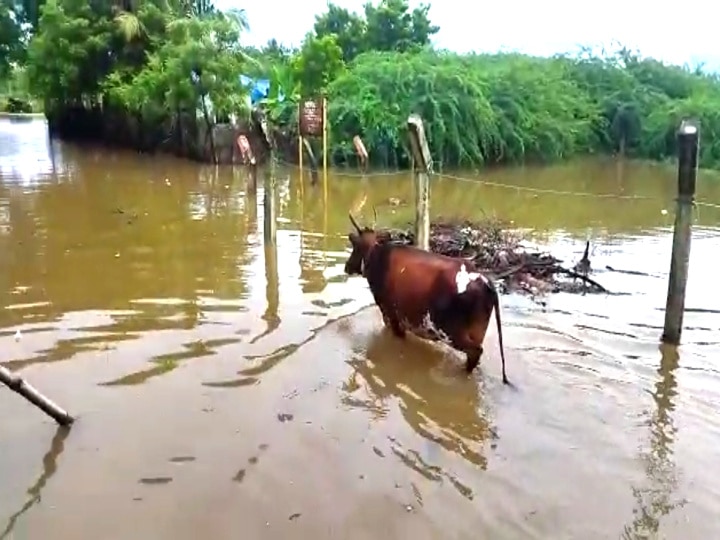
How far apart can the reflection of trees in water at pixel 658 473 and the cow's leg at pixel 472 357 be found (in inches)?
49.4

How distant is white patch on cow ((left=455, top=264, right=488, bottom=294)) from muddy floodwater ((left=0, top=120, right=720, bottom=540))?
0.71m

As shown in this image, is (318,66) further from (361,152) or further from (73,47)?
(73,47)

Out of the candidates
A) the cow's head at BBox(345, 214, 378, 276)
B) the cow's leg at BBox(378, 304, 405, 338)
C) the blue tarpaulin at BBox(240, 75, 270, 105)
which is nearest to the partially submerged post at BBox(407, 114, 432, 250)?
the cow's head at BBox(345, 214, 378, 276)

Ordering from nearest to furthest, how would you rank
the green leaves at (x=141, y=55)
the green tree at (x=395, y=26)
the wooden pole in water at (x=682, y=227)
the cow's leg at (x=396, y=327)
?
the wooden pole in water at (x=682, y=227)
the cow's leg at (x=396, y=327)
the green leaves at (x=141, y=55)
the green tree at (x=395, y=26)

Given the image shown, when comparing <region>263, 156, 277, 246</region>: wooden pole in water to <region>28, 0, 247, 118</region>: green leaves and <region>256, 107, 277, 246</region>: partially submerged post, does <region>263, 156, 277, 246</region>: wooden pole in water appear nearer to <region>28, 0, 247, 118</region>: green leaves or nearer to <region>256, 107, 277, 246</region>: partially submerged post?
<region>256, 107, 277, 246</region>: partially submerged post

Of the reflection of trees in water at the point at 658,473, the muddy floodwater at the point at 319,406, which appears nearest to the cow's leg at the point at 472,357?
the muddy floodwater at the point at 319,406

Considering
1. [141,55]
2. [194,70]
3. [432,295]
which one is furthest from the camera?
[141,55]

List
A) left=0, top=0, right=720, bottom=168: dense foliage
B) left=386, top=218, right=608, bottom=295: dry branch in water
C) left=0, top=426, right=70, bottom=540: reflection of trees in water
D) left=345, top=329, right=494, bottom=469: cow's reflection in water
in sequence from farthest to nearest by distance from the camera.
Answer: left=0, top=0, right=720, bottom=168: dense foliage < left=386, top=218, right=608, bottom=295: dry branch in water < left=345, top=329, right=494, bottom=469: cow's reflection in water < left=0, top=426, right=70, bottom=540: reflection of trees in water

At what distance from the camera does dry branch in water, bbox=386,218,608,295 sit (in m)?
8.49

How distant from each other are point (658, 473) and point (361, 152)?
16.0 metres

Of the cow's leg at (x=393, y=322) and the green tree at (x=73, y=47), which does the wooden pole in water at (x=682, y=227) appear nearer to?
the cow's leg at (x=393, y=322)

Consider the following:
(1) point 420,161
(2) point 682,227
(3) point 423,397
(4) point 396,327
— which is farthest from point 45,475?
(2) point 682,227

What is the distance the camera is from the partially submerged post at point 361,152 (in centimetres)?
1986

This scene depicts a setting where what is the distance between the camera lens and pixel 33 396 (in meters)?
4.61
